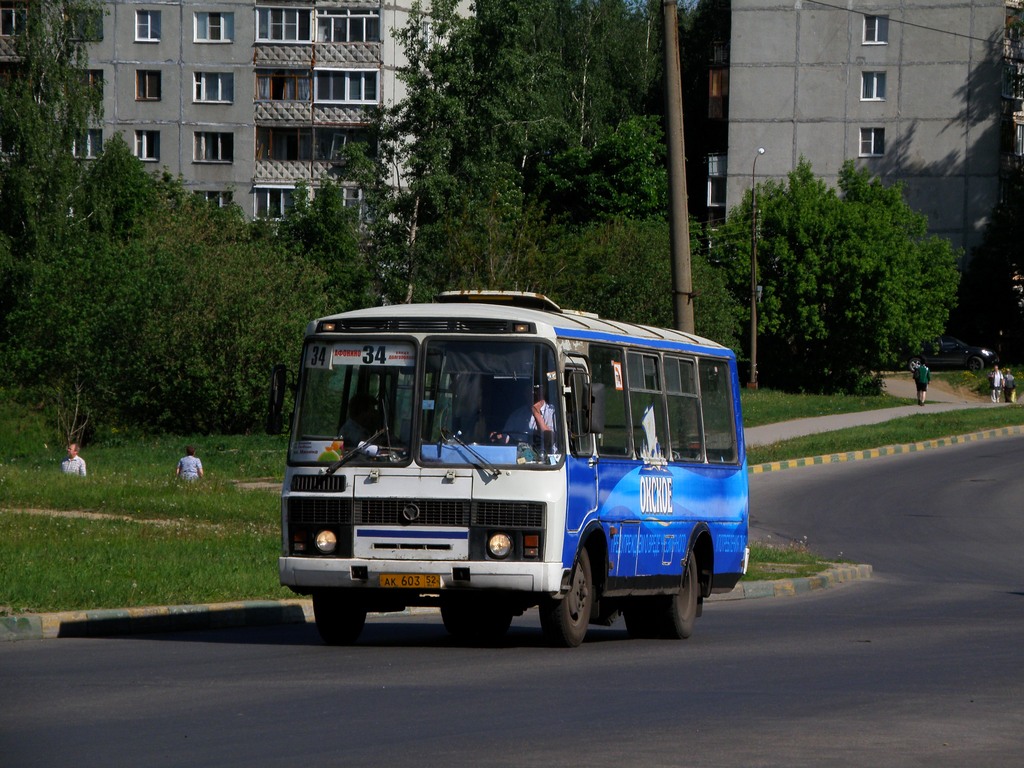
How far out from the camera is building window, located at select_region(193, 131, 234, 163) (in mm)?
83000

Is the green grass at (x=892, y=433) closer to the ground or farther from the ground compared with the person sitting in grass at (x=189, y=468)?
closer to the ground

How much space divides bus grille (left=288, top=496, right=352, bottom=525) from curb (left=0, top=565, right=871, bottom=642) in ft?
7.66

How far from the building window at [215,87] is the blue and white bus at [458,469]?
70615 mm

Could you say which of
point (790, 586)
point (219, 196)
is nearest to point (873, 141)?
point (219, 196)

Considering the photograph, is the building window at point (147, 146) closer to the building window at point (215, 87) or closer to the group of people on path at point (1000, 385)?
the building window at point (215, 87)

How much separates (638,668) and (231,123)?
73.0 metres

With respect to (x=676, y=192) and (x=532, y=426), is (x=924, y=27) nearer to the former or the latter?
(x=676, y=192)

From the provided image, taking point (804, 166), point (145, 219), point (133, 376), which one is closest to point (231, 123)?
point (145, 219)

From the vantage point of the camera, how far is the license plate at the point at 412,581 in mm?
13094

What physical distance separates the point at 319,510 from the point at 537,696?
345 cm

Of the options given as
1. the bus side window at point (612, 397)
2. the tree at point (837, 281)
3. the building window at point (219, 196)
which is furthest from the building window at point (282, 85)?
the bus side window at point (612, 397)

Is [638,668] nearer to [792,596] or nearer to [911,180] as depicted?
[792,596]

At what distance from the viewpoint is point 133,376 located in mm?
53594

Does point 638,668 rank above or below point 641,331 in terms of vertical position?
below
